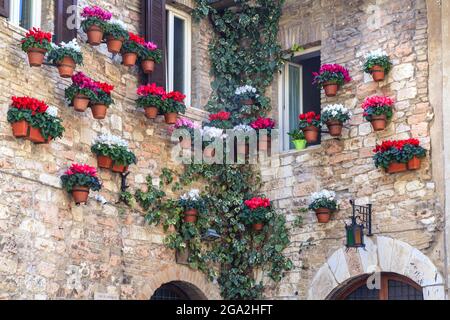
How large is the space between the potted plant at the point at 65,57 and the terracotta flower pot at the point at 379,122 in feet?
10.8

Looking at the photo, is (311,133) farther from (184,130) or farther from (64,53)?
(64,53)

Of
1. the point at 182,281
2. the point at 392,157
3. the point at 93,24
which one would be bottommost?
the point at 182,281

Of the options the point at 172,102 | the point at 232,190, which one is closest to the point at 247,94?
the point at 232,190

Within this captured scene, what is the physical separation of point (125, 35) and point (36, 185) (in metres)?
2.15

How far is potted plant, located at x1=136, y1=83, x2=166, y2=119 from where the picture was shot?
1205cm

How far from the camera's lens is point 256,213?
41.5 feet

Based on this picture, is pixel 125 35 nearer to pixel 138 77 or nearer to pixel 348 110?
pixel 138 77

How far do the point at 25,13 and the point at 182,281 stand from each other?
346cm

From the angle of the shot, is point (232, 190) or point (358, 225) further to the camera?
point (232, 190)

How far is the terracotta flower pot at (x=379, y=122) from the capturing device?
1183 centimetres

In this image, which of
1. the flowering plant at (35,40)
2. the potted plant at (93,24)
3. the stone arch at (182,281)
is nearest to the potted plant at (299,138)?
the stone arch at (182,281)

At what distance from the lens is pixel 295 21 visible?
43.5 feet

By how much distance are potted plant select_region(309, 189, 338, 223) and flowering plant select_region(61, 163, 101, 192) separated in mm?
2614

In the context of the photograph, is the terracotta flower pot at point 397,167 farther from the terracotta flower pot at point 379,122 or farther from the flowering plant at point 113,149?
the flowering plant at point 113,149
